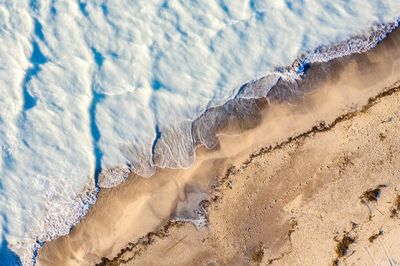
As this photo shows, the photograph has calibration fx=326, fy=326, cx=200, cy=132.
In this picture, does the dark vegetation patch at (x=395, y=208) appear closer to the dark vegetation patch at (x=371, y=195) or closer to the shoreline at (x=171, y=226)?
the dark vegetation patch at (x=371, y=195)

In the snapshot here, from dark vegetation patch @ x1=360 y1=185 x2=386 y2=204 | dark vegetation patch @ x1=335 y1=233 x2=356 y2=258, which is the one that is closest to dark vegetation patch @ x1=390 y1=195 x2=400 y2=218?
dark vegetation patch @ x1=360 y1=185 x2=386 y2=204

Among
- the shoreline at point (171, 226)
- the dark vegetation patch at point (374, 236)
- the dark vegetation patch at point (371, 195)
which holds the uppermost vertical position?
the dark vegetation patch at point (371, 195)

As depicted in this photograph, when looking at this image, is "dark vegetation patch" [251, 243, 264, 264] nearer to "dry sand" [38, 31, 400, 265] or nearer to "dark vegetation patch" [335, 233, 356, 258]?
"dry sand" [38, 31, 400, 265]

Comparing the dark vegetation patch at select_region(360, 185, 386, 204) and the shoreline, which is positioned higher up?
the dark vegetation patch at select_region(360, 185, 386, 204)

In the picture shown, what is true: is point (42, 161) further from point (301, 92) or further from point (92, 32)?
point (301, 92)

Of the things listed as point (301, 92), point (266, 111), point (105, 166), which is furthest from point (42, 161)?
point (301, 92)

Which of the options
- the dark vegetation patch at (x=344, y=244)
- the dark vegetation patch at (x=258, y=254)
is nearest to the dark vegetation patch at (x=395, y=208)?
the dark vegetation patch at (x=344, y=244)

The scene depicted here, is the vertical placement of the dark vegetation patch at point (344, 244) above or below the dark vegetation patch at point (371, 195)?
below
